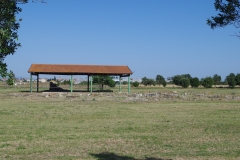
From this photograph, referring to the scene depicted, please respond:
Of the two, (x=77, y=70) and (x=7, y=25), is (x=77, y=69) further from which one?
(x=7, y=25)

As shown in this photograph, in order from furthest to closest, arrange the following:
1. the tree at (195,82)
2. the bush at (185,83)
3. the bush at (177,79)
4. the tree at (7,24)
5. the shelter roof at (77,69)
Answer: the bush at (177,79) < the tree at (195,82) < the bush at (185,83) < the shelter roof at (77,69) < the tree at (7,24)

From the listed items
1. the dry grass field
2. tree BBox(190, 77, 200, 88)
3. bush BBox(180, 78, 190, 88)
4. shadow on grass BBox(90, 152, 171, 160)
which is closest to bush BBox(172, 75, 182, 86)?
bush BBox(180, 78, 190, 88)

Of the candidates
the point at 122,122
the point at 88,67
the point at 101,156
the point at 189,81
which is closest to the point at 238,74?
the point at 189,81

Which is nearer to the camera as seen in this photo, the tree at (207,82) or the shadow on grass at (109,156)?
the shadow on grass at (109,156)

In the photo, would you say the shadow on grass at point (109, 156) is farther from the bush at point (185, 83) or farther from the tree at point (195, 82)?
the tree at point (195, 82)

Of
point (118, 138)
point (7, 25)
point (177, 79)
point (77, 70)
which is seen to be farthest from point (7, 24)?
point (177, 79)

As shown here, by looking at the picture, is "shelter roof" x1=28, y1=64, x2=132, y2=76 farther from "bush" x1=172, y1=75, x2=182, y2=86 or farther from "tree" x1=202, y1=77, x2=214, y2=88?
"bush" x1=172, y1=75, x2=182, y2=86

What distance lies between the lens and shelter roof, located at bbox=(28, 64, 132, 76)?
36406 millimetres

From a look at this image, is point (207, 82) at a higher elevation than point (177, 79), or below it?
below

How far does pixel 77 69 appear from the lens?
123ft

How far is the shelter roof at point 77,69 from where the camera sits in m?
36.4

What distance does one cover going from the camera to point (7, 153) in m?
7.95

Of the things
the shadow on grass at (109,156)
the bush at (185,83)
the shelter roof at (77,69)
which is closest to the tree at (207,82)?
the bush at (185,83)

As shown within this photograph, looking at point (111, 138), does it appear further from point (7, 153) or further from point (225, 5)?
point (225, 5)
